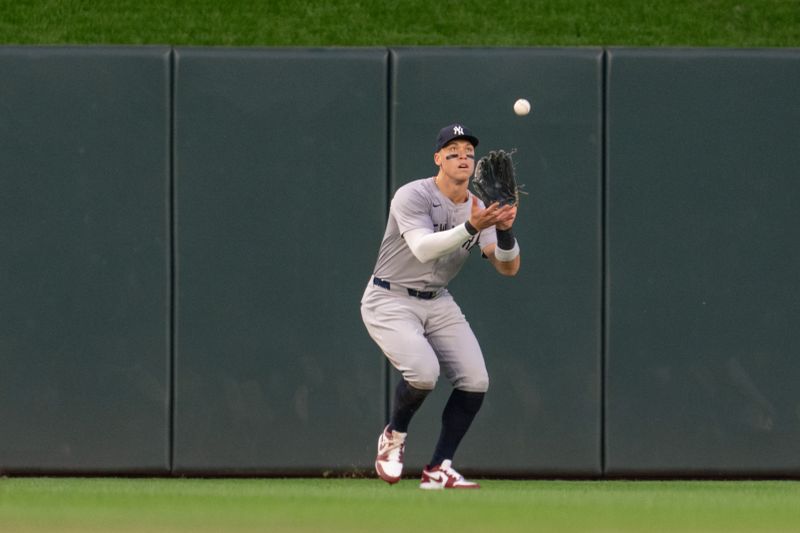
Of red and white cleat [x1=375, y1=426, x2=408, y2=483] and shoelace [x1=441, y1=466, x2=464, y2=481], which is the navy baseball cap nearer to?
red and white cleat [x1=375, y1=426, x2=408, y2=483]

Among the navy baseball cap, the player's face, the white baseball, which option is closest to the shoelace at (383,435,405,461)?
the player's face

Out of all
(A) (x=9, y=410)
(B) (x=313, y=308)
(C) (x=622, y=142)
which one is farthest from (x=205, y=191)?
(C) (x=622, y=142)

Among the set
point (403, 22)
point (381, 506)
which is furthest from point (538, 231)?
point (403, 22)

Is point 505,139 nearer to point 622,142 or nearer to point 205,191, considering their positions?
point 622,142

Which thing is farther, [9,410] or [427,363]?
[9,410]

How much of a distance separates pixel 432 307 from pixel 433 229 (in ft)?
1.22

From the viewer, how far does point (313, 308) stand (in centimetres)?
778

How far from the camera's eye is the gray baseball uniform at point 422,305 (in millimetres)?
6750

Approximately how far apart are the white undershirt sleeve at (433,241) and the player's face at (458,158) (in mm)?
315

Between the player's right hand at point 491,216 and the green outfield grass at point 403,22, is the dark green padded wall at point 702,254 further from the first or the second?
the green outfield grass at point 403,22

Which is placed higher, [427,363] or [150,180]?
[150,180]

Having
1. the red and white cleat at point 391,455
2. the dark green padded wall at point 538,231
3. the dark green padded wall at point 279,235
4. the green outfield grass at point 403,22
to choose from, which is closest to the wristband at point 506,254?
the red and white cleat at point 391,455

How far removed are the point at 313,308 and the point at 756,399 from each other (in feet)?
7.64

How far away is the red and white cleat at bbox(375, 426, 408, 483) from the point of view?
6.94m
